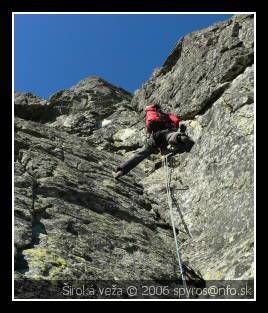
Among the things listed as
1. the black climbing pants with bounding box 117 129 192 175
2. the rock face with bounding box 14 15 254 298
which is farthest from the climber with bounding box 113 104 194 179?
the rock face with bounding box 14 15 254 298

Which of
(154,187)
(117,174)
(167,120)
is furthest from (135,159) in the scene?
(167,120)

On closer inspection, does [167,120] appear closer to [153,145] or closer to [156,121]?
[156,121]

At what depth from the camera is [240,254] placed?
10211 mm

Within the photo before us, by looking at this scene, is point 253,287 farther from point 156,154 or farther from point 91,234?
point 156,154

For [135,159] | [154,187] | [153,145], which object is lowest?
[154,187]

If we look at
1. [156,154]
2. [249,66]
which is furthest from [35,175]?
[249,66]

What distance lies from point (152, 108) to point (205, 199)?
438cm

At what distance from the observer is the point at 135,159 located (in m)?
16.0

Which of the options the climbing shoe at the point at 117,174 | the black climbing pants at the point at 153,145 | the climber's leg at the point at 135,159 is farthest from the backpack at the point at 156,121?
the climbing shoe at the point at 117,174

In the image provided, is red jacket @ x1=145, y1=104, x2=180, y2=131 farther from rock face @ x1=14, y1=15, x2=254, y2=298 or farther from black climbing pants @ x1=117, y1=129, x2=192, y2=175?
rock face @ x1=14, y1=15, x2=254, y2=298

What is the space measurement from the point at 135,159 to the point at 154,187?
3.77 ft

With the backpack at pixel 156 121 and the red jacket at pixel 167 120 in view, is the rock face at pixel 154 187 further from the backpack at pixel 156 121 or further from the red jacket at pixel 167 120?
the backpack at pixel 156 121

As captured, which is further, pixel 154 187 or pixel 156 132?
pixel 156 132

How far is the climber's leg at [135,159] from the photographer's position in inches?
608
